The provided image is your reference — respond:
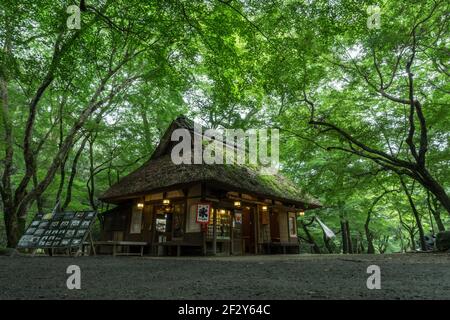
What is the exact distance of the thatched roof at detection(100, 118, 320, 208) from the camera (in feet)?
32.7

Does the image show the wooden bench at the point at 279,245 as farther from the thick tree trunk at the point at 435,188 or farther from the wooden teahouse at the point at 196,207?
the thick tree trunk at the point at 435,188

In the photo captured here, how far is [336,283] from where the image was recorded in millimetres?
3617

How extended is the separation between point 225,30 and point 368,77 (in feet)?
16.9

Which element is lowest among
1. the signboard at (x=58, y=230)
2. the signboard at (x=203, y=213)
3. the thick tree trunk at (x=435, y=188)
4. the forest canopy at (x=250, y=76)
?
the signboard at (x=58, y=230)

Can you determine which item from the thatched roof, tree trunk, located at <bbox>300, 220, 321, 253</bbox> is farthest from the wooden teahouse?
tree trunk, located at <bbox>300, 220, 321, 253</bbox>

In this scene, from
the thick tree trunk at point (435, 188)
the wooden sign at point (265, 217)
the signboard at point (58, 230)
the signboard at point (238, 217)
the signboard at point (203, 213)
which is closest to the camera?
the signboard at point (58, 230)

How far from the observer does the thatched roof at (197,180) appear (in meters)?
9.98

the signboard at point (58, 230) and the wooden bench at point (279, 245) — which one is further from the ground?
the signboard at point (58, 230)

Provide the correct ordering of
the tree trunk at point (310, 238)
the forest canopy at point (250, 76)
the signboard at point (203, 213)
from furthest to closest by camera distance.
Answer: the tree trunk at point (310, 238) < the signboard at point (203, 213) < the forest canopy at point (250, 76)

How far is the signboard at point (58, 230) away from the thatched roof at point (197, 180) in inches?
100

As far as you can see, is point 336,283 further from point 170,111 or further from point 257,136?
point 170,111

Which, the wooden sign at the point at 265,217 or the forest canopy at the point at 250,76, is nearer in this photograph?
the forest canopy at the point at 250,76

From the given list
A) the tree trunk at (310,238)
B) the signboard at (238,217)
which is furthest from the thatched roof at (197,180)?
the tree trunk at (310,238)

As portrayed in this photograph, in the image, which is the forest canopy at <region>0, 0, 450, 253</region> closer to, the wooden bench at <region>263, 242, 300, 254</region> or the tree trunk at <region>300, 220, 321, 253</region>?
the wooden bench at <region>263, 242, 300, 254</region>
